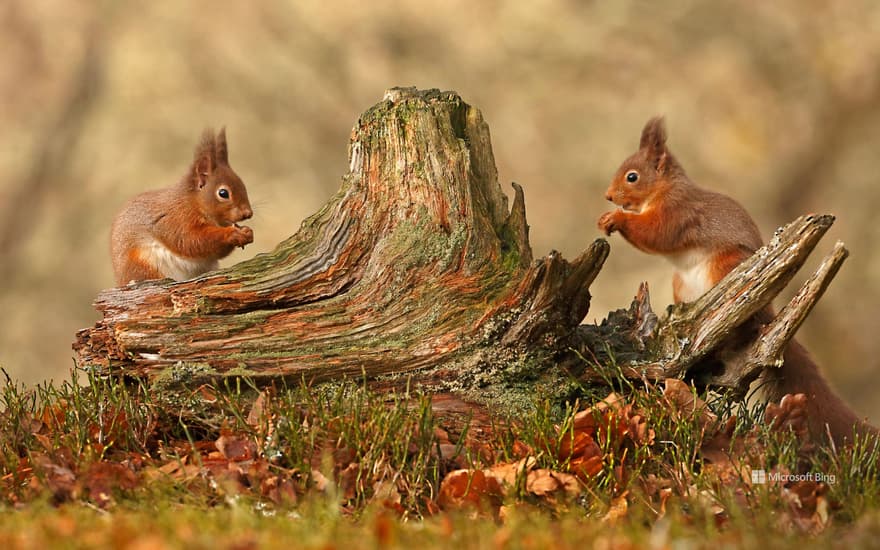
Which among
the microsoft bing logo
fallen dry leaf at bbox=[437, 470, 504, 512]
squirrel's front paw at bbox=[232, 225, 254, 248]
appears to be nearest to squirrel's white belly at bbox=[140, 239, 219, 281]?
squirrel's front paw at bbox=[232, 225, 254, 248]

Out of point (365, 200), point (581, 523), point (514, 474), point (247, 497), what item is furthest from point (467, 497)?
point (365, 200)

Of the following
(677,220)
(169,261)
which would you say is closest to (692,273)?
(677,220)

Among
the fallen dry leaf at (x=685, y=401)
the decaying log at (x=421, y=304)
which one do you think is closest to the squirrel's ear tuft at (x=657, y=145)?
the decaying log at (x=421, y=304)

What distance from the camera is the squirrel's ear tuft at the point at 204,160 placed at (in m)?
5.20

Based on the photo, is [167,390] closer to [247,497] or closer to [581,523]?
[247,497]

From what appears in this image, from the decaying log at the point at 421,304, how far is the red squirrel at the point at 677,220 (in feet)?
2.14

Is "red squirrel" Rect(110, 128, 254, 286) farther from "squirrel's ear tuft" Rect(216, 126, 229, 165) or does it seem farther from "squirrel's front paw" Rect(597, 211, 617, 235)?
"squirrel's front paw" Rect(597, 211, 617, 235)

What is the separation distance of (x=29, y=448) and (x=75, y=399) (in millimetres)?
254

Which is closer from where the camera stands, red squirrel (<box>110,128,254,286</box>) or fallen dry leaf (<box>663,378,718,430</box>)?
fallen dry leaf (<box>663,378,718,430</box>)

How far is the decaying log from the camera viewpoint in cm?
407

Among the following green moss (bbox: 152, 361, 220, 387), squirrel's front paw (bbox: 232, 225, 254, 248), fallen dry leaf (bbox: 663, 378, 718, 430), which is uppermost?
squirrel's front paw (bbox: 232, 225, 254, 248)

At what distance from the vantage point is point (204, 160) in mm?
5219

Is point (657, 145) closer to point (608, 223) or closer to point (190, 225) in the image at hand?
point (608, 223)

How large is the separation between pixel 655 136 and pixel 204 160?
2401 millimetres
